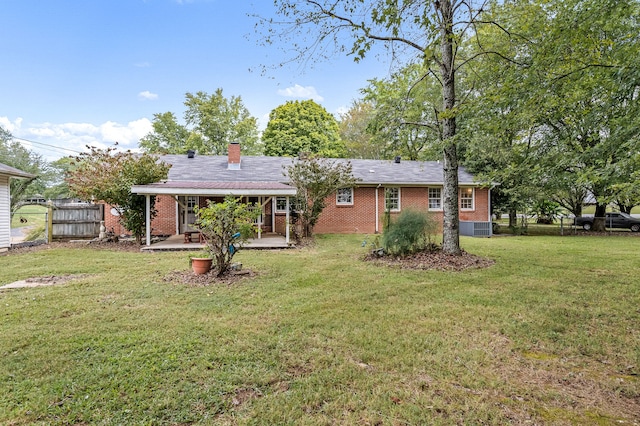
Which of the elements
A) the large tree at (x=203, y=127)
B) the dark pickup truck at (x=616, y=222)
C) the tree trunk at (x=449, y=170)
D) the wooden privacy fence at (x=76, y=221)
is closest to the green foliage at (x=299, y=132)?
the large tree at (x=203, y=127)

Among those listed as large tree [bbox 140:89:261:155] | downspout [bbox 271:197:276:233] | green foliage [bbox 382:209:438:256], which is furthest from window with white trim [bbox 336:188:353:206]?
large tree [bbox 140:89:261:155]

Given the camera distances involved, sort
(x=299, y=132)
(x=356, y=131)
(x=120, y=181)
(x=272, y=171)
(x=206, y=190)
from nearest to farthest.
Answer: (x=206, y=190) < (x=120, y=181) < (x=272, y=171) < (x=299, y=132) < (x=356, y=131)

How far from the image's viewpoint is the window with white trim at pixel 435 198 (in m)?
16.8

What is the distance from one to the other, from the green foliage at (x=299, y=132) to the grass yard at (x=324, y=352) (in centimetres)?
2387

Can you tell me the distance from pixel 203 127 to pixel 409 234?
26.7 m

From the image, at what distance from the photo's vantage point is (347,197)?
52.4 ft

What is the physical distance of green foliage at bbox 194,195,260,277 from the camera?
6293 millimetres

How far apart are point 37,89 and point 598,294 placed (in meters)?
27.3

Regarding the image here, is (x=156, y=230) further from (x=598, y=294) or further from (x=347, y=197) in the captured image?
(x=598, y=294)

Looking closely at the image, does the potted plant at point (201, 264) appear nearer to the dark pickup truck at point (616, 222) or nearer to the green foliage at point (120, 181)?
the green foliage at point (120, 181)

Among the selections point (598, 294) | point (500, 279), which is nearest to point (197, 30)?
point (500, 279)

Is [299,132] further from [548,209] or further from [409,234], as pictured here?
[409,234]

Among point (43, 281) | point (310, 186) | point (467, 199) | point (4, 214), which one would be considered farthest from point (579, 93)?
point (4, 214)

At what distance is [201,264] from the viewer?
661cm
